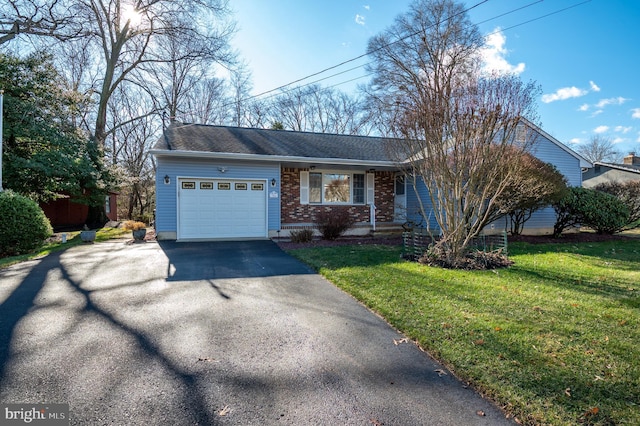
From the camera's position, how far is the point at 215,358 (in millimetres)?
2947

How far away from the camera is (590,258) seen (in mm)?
7789

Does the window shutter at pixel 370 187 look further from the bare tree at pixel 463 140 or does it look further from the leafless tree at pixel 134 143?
the leafless tree at pixel 134 143

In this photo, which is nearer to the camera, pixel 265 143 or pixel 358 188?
pixel 265 143

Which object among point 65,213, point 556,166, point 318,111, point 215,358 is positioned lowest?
point 215,358

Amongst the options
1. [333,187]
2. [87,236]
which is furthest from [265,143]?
[87,236]

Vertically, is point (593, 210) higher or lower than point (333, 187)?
lower

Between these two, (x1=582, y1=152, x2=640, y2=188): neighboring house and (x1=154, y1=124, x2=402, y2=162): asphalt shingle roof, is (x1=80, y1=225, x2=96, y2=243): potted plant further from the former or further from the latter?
(x1=582, y1=152, x2=640, y2=188): neighboring house

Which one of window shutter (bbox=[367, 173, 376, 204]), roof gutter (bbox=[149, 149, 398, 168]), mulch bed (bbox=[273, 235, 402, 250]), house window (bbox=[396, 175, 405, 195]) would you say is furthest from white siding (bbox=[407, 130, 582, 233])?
mulch bed (bbox=[273, 235, 402, 250])

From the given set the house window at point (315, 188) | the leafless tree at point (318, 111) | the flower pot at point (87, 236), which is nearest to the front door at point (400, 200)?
the house window at point (315, 188)

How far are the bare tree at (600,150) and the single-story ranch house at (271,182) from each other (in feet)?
119

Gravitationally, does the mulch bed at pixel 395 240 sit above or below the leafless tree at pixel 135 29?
below

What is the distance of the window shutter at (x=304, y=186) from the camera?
40.7 feet

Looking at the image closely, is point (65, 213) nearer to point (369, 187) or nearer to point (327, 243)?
point (327, 243)

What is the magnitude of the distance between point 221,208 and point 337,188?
4.61 m
